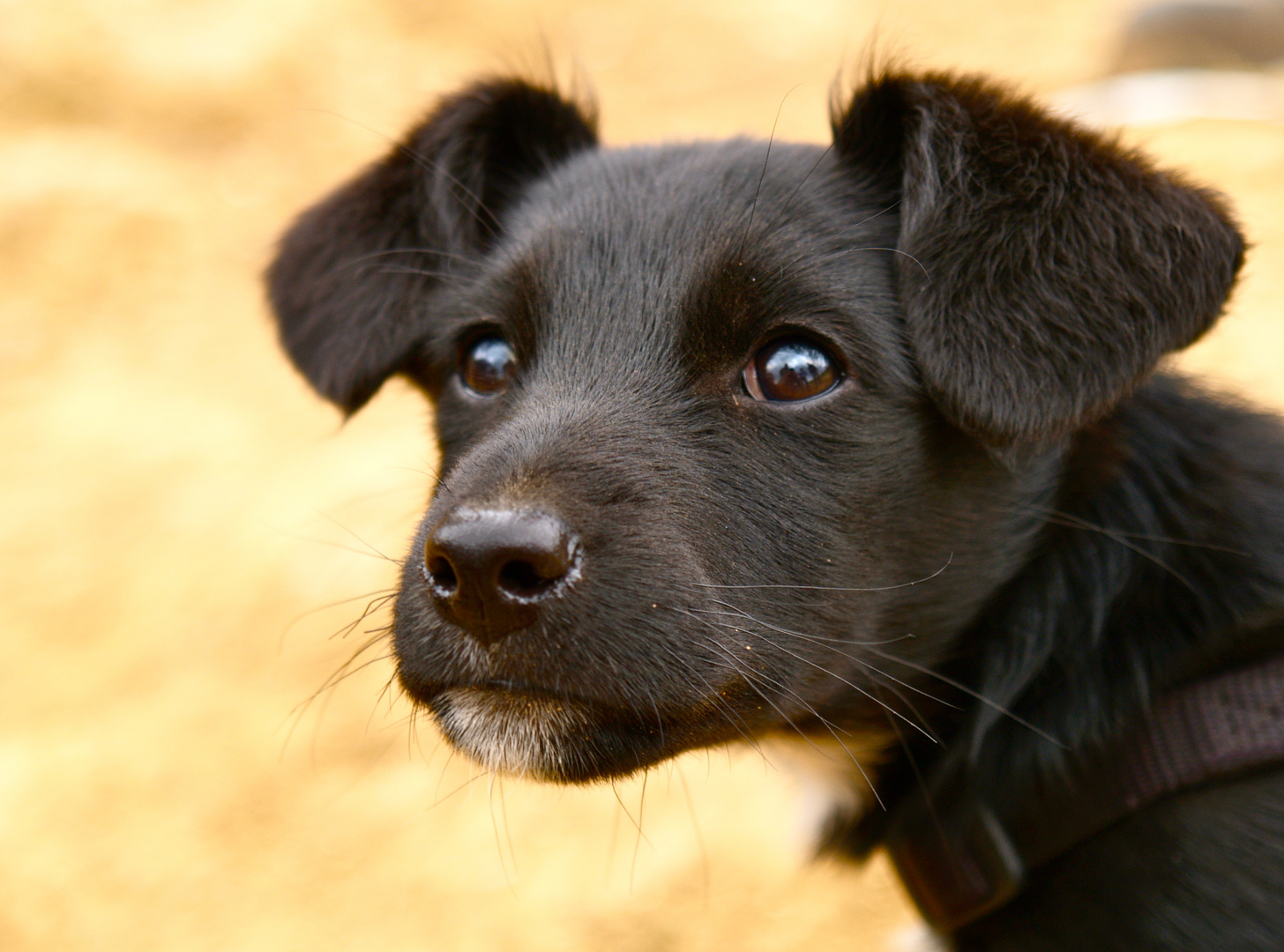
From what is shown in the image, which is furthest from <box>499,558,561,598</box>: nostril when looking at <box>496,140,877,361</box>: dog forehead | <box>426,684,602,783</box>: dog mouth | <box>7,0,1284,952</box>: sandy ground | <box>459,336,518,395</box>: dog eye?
<box>7,0,1284,952</box>: sandy ground

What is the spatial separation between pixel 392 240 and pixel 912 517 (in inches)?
61.3

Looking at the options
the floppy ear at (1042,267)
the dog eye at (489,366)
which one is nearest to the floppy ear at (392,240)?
the dog eye at (489,366)

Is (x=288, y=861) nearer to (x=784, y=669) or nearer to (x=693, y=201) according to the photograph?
(x=784, y=669)

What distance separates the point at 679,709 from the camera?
1.98 m

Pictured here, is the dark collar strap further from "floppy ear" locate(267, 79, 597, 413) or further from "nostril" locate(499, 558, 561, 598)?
"floppy ear" locate(267, 79, 597, 413)

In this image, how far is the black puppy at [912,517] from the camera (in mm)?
1954

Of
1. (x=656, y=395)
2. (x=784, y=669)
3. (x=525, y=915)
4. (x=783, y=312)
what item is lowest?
(x=525, y=915)

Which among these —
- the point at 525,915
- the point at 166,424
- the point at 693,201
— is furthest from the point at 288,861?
the point at 166,424

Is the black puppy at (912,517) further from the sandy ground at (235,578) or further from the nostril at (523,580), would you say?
the sandy ground at (235,578)

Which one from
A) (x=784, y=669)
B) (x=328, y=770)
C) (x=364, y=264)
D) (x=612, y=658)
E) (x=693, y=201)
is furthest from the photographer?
(x=328, y=770)

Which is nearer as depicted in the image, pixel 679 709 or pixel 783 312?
pixel 679 709

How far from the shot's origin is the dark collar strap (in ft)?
6.84

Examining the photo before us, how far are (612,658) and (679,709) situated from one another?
0.19 meters

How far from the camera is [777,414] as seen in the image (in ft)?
7.27
